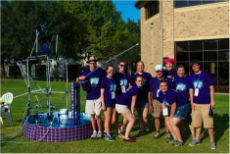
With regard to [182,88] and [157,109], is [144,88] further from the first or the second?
[182,88]

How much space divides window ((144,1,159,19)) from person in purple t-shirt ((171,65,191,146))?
14701 mm

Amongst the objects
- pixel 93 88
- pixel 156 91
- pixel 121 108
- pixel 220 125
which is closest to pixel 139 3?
pixel 220 125

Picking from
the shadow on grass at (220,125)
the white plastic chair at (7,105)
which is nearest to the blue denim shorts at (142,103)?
the shadow on grass at (220,125)

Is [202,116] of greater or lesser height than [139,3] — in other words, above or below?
below

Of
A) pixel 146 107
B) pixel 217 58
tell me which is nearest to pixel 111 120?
pixel 146 107

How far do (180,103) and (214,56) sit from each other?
12232 millimetres

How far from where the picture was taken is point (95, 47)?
576 cm

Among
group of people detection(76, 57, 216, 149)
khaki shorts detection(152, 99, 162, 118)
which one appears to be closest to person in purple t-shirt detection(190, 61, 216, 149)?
group of people detection(76, 57, 216, 149)

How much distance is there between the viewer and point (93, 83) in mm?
5137

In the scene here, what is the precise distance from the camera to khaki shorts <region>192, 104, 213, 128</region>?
450 cm

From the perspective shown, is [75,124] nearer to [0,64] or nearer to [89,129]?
[89,129]

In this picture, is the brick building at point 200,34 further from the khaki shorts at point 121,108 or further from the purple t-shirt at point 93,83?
the khaki shorts at point 121,108

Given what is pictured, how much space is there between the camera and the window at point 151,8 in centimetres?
1853

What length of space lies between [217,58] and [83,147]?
527 inches
